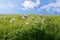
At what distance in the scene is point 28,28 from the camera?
160 inches

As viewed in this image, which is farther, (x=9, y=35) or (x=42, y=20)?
(x=42, y=20)

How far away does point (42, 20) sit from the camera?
175 inches

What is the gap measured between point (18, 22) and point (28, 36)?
15.6 inches

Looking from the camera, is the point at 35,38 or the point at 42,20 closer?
the point at 35,38

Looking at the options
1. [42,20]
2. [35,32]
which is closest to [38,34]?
[35,32]

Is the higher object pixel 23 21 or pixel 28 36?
pixel 23 21

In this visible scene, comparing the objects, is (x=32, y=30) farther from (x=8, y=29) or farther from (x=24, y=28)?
(x=8, y=29)

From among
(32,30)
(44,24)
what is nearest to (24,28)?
(32,30)

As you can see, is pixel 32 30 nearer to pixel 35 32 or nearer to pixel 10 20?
pixel 35 32

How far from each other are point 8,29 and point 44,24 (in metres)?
0.74

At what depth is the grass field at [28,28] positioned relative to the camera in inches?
158

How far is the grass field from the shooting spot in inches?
158

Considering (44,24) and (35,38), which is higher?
(44,24)

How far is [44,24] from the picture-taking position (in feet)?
14.0
